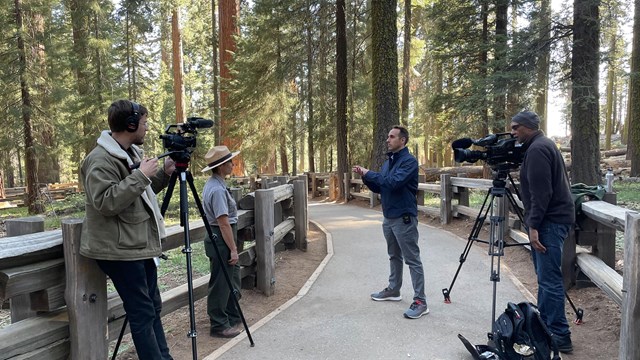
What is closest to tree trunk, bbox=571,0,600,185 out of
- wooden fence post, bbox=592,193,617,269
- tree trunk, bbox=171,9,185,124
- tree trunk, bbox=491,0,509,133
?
tree trunk, bbox=491,0,509,133

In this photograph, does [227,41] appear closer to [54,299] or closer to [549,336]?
[54,299]

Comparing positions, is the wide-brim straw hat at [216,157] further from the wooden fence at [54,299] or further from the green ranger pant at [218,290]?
the wooden fence at [54,299]

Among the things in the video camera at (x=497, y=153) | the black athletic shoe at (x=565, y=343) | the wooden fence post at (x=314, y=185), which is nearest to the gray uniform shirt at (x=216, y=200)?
the video camera at (x=497, y=153)

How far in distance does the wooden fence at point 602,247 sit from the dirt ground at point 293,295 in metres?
0.34

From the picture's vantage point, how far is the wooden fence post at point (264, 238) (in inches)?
213

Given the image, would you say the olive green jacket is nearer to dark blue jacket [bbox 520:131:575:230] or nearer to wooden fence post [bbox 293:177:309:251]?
dark blue jacket [bbox 520:131:575:230]

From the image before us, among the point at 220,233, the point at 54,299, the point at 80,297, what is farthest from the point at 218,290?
the point at 54,299

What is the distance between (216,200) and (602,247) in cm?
430

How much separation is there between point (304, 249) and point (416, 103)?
27855 mm

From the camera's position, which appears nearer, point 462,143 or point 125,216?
point 125,216

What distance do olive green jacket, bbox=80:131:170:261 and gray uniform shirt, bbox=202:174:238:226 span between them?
1096 mm

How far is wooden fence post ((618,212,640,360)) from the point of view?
2902 mm

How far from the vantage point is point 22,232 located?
314 centimetres

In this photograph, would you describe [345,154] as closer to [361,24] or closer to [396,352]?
[361,24]
